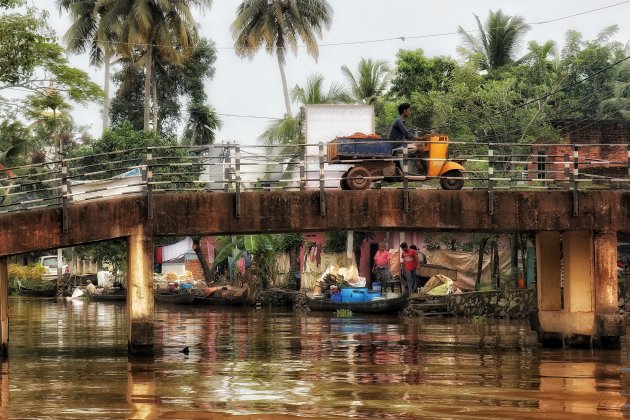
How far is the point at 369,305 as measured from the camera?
42844 mm

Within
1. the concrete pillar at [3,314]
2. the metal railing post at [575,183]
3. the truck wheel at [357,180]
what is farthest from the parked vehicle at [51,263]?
the metal railing post at [575,183]

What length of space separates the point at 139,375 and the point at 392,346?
8.18m

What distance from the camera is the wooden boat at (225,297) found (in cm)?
5341

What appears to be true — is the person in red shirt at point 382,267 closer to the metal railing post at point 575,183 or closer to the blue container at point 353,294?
the blue container at point 353,294

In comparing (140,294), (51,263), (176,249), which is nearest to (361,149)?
(140,294)

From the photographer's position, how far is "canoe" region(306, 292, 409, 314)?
4161 centimetres

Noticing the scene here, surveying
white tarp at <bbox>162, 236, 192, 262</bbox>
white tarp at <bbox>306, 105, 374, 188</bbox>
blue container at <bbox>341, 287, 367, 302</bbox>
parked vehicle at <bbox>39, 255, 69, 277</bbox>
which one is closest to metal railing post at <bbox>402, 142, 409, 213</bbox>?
white tarp at <bbox>306, 105, 374, 188</bbox>

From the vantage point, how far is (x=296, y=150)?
52250 millimetres

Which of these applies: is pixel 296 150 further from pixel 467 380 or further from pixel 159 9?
pixel 467 380

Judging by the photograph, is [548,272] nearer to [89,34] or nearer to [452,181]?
[452,181]

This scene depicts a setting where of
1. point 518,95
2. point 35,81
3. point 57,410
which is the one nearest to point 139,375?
point 57,410

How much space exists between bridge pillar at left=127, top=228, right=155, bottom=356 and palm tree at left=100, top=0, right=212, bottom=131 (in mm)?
32469

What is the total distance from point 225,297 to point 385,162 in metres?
29.6

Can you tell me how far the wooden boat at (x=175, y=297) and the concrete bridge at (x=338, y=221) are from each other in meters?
30.0
